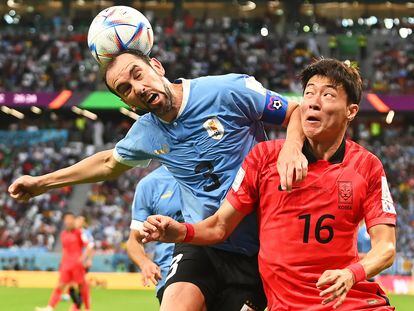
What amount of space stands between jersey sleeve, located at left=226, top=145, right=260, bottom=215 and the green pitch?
39.6ft

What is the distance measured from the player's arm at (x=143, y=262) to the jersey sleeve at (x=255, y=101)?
3.19 ft

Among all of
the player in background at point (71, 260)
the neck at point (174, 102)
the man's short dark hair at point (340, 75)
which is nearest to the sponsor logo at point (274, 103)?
the man's short dark hair at point (340, 75)

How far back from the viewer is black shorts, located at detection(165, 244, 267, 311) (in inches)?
197

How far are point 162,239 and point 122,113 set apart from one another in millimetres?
33090

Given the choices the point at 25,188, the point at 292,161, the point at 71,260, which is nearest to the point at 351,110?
the point at 292,161

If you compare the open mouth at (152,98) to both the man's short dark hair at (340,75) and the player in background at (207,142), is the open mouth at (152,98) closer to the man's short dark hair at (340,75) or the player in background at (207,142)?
the player in background at (207,142)

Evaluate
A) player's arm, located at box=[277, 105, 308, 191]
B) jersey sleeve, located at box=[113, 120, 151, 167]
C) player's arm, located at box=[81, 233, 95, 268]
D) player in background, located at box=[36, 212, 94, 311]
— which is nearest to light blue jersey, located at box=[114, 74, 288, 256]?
jersey sleeve, located at box=[113, 120, 151, 167]

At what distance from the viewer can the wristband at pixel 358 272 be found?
3947mm

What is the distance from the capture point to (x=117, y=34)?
197 inches

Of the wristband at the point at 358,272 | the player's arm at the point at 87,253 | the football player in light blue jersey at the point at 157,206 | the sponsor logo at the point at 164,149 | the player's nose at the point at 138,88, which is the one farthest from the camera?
the player's arm at the point at 87,253

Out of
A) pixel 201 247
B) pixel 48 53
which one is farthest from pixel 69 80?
pixel 201 247

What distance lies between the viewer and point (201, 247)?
5.12m

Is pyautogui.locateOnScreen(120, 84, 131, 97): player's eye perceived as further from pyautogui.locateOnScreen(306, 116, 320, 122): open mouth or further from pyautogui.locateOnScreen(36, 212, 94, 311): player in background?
pyautogui.locateOnScreen(36, 212, 94, 311): player in background

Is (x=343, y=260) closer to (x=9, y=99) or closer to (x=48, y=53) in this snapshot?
(x=9, y=99)
